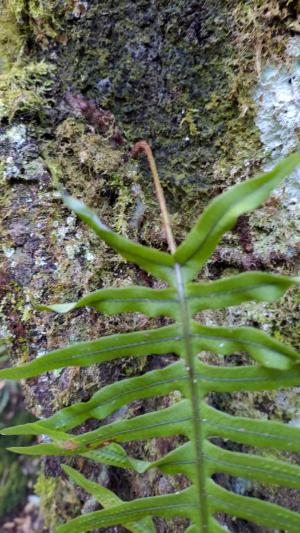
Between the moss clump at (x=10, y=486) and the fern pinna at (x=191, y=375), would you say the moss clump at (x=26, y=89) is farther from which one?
the moss clump at (x=10, y=486)

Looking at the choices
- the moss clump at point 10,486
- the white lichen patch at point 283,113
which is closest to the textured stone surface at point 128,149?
the white lichen patch at point 283,113

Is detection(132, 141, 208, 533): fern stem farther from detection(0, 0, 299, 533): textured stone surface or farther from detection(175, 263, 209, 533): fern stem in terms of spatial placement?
detection(0, 0, 299, 533): textured stone surface

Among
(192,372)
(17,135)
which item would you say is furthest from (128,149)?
(192,372)

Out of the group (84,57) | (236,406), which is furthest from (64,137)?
(236,406)

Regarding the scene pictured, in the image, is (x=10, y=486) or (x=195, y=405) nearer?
(x=195, y=405)

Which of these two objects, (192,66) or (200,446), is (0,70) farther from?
(200,446)

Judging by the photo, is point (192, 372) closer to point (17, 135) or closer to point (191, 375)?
point (191, 375)

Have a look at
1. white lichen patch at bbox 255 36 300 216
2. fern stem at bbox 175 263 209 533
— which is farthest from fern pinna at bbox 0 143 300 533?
white lichen patch at bbox 255 36 300 216
